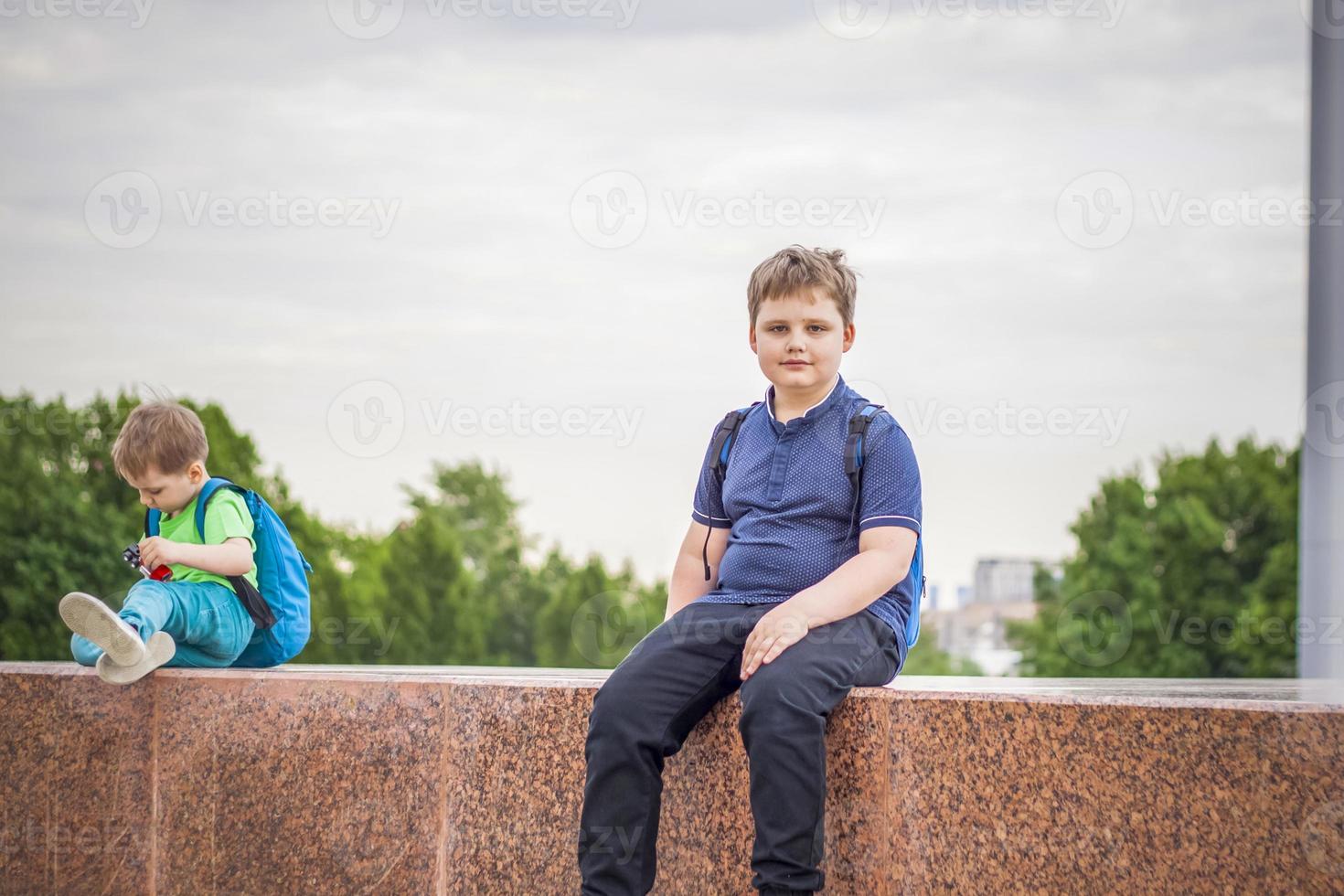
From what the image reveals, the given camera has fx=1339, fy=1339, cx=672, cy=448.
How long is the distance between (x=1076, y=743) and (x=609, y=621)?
5461cm

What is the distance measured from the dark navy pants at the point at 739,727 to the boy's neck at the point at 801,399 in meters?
0.61

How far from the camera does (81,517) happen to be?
39812 millimetres

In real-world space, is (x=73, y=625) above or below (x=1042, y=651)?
above

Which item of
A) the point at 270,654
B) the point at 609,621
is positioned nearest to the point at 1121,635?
the point at 609,621

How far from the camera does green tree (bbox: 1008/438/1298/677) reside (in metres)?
45.5

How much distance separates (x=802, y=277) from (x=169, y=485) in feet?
7.84

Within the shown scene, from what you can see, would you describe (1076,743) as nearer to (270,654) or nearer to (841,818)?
(841,818)

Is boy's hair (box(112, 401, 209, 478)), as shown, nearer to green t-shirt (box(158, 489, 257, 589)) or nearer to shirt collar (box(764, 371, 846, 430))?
green t-shirt (box(158, 489, 257, 589))

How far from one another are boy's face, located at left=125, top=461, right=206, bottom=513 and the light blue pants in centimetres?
29
